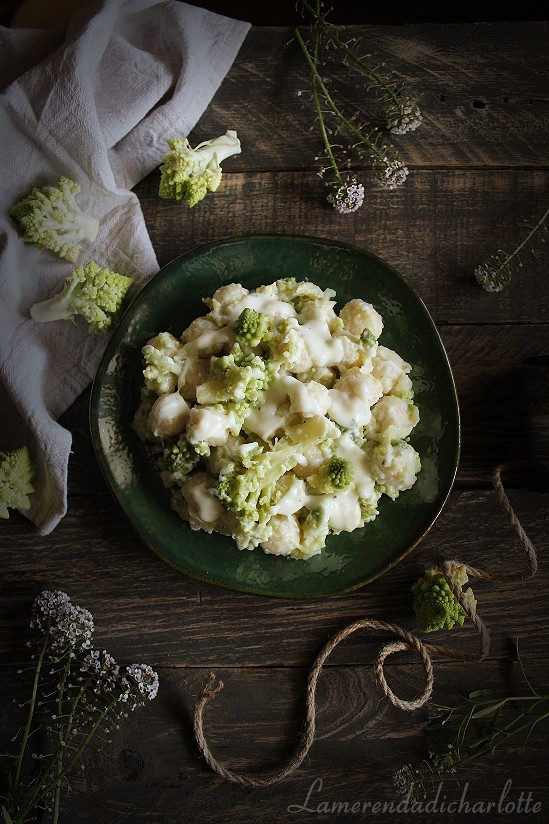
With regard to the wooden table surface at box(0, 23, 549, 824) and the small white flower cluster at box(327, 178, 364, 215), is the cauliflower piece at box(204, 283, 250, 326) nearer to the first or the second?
the wooden table surface at box(0, 23, 549, 824)

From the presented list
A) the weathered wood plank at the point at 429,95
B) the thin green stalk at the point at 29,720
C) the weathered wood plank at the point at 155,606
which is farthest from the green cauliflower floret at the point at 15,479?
the weathered wood plank at the point at 429,95

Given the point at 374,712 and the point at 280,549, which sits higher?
the point at 280,549

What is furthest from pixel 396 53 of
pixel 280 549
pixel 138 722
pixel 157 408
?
pixel 138 722

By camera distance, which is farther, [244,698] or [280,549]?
[244,698]

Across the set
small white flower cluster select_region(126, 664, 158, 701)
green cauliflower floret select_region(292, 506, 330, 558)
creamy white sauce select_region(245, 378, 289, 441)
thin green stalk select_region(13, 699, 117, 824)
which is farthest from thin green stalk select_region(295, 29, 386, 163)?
thin green stalk select_region(13, 699, 117, 824)

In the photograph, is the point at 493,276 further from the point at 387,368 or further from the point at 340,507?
the point at 340,507

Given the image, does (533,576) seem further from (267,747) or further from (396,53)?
(396,53)

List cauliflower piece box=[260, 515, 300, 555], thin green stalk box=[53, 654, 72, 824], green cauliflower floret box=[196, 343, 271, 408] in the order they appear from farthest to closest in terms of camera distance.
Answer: thin green stalk box=[53, 654, 72, 824]
cauliflower piece box=[260, 515, 300, 555]
green cauliflower floret box=[196, 343, 271, 408]

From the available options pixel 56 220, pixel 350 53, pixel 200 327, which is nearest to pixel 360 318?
pixel 200 327
